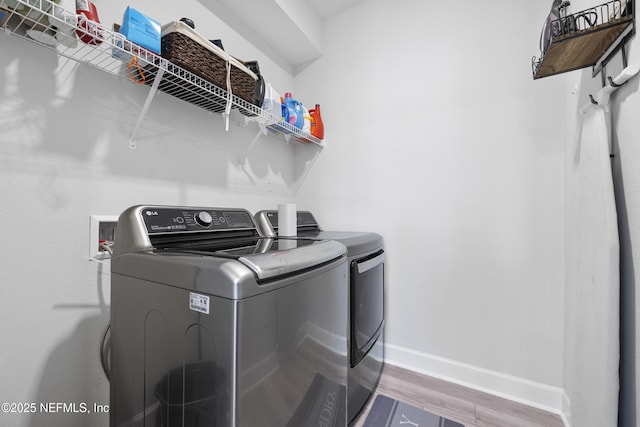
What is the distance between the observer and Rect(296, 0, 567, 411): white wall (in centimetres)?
149

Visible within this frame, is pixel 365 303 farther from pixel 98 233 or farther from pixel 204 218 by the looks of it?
pixel 98 233

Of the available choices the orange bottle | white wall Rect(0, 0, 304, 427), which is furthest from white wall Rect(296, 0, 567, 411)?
white wall Rect(0, 0, 304, 427)

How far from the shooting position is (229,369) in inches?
23.8

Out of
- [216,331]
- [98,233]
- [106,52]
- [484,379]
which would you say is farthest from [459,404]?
[106,52]

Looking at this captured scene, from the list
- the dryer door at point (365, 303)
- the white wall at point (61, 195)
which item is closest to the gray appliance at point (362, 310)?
the dryer door at point (365, 303)

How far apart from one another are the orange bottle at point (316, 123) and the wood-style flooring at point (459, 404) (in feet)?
6.07

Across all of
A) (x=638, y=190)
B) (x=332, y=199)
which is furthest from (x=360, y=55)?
(x=638, y=190)

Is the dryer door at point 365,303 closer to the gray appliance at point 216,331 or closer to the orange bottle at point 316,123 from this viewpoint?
the gray appliance at point 216,331

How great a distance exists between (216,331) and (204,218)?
62 cm

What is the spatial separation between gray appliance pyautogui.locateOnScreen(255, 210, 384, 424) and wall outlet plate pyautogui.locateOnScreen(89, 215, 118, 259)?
0.69 metres

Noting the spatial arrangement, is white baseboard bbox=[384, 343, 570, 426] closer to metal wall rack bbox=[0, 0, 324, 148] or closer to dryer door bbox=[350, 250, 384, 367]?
dryer door bbox=[350, 250, 384, 367]

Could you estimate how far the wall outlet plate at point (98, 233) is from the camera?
3.52 feet

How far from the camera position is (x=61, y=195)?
1010 millimetres

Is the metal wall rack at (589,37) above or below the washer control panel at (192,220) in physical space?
above
